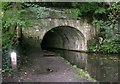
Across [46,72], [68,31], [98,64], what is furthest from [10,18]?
[68,31]

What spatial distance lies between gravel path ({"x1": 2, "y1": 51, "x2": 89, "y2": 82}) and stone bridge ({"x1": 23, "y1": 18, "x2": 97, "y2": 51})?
3904 mm

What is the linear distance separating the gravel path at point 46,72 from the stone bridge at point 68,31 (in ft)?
12.8

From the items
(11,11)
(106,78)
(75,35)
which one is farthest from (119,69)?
(75,35)

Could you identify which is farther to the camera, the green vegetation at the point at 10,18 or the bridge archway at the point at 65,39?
the bridge archway at the point at 65,39

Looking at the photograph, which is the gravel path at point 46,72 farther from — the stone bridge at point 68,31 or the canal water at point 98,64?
the stone bridge at point 68,31

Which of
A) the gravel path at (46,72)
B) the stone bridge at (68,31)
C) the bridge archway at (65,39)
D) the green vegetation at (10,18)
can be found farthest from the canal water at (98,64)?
the green vegetation at (10,18)

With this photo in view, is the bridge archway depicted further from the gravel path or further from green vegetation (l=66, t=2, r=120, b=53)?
the gravel path

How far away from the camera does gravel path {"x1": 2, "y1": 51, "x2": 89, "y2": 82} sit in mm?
11997

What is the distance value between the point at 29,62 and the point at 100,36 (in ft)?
26.6

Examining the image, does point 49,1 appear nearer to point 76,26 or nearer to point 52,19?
point 52,19

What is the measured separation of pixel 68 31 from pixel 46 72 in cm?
1018

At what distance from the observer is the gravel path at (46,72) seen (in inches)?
472

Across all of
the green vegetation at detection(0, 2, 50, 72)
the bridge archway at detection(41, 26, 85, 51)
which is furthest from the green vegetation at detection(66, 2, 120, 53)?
the green vegetation at detection(0, 2, 50, 72)

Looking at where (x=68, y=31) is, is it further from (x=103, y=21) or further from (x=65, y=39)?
(x=103, y=21)
